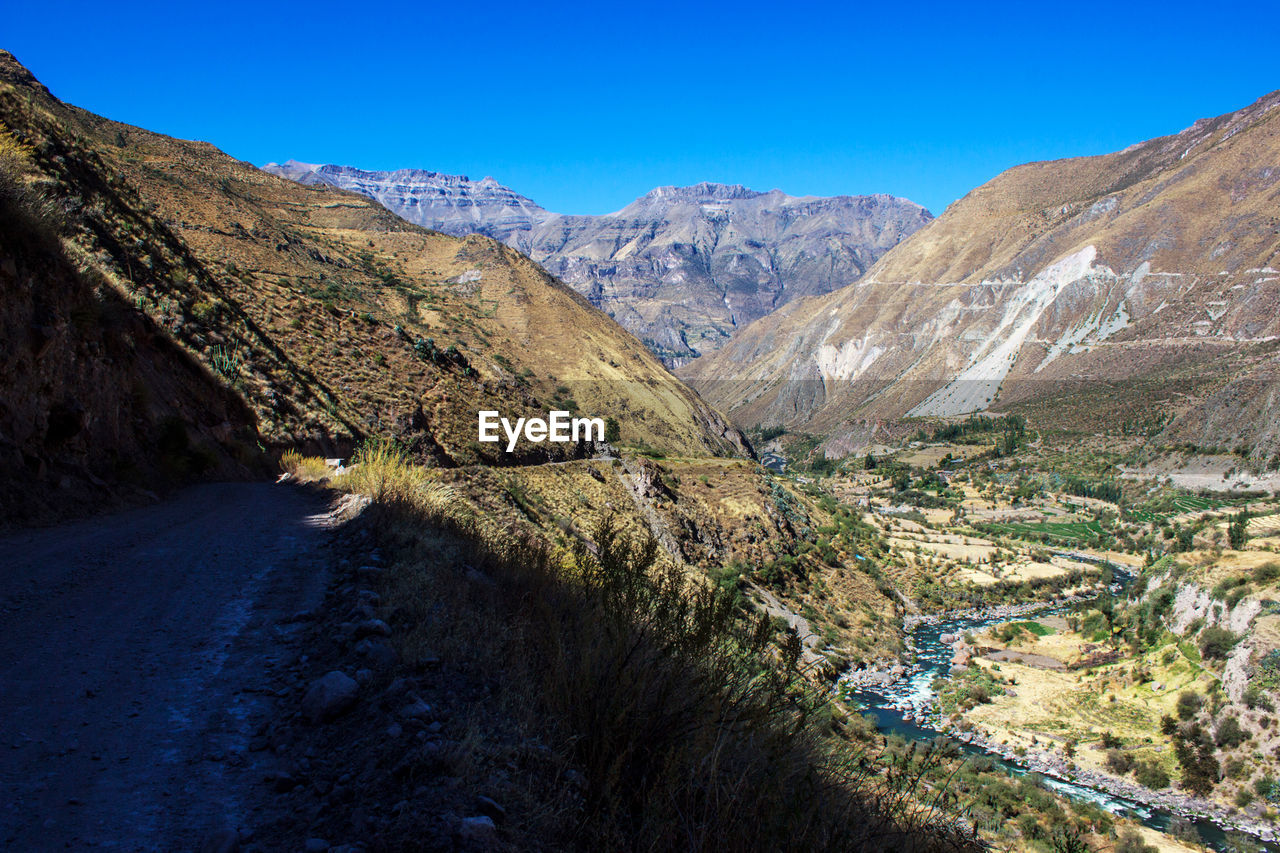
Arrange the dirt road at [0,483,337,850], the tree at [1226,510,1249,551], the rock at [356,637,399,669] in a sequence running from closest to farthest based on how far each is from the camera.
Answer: the dirt road at [0,483,337,850] → the rock at [356,637,399,669] → the tree at [1226,510,1249,551]

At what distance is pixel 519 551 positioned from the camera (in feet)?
25.5

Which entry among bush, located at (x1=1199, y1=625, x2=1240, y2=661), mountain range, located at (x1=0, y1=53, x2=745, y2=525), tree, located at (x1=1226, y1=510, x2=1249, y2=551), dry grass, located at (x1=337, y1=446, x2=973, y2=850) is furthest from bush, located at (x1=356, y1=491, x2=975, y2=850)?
tree, located at (x1=1226, y1=510, x2=1249, y2=551)

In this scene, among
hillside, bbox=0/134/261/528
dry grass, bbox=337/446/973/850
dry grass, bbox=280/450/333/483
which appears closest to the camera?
dry grass, bbox=337/446/973/850

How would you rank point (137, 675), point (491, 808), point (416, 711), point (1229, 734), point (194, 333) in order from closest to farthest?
point (491, 808) → point (416, 711) → point (137, 675) → point (194, 333) → point (1229, 734)

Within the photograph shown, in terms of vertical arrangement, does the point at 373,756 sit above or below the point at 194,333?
below

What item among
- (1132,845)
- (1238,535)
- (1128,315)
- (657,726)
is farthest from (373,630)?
(1128,315)

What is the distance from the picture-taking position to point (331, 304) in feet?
92.5

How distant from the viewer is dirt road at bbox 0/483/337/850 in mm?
2811

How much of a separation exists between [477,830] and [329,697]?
4.84 ft

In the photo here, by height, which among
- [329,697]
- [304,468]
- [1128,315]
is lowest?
[329,697]

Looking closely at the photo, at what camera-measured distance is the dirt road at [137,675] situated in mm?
2811

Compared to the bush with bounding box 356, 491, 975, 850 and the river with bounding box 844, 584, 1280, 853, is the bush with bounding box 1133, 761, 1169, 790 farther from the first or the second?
the bush with bounding box 356, 491, 975, 850

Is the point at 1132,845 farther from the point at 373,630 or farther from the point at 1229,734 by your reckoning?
the point at 373,630

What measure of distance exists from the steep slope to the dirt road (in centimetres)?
994
